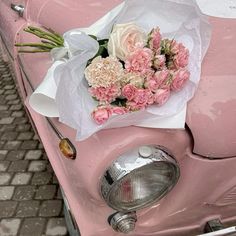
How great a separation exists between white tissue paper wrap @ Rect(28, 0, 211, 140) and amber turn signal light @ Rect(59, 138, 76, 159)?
0.40 ft

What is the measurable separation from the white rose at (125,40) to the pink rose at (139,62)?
22 millimetres

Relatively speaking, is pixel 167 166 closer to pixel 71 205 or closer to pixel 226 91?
pixel 226 91

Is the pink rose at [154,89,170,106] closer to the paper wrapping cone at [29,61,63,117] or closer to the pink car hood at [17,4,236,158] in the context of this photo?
the pink car hood at [17,4,236,158]

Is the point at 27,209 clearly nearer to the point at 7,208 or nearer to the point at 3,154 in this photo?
the point at 7,208

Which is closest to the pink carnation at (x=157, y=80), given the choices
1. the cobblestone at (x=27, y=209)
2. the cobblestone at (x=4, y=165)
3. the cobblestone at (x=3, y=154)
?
the cobblestone at (x=27, y=209)

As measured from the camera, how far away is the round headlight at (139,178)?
1.22 meters

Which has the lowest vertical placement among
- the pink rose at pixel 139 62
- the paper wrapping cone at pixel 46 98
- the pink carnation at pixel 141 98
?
the paper wrapping cone at pixel 46 98

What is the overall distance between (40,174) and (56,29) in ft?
3.42

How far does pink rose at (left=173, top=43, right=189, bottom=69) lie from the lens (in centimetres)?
129

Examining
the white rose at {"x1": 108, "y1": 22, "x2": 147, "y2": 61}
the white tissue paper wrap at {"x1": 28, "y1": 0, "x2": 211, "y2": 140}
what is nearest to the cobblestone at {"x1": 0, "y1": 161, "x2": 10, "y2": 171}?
the white tissue paper wrap at {"x1": 28, "y1": 0, "x2": 211, "y2": 140}

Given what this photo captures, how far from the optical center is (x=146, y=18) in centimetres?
142

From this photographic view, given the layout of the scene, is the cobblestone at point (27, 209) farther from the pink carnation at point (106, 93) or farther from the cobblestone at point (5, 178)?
the pink carnation at point (106, 93)

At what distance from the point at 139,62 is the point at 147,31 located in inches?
7.6

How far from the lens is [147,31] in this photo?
138 cm
